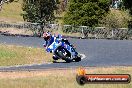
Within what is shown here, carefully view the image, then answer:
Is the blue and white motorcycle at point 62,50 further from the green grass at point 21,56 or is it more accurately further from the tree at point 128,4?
the tree at point 128,4

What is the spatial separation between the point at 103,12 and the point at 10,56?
27768 millimetres

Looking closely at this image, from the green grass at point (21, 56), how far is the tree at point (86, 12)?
21.4 metres

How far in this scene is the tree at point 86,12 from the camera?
175ft

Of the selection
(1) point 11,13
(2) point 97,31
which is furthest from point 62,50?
(1) point 11,13

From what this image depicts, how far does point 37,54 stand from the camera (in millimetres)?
30312

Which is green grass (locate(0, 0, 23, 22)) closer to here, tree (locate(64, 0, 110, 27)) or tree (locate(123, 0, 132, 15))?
tree (locate(64, 0, 110, 27))

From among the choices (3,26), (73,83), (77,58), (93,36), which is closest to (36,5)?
(3,26)

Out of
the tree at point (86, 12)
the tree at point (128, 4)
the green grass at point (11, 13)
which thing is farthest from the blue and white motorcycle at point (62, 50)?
the green grass at point (11, 13)

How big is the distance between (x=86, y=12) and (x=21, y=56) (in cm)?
2611

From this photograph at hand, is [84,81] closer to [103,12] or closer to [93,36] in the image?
[93,36]

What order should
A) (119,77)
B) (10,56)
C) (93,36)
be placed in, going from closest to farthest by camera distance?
(119,77), (10,56), (93,36)

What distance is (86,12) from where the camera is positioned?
54062 mm

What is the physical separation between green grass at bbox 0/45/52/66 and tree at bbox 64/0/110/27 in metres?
21.4

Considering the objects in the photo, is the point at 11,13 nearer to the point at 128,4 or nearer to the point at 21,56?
the point at 128,4
